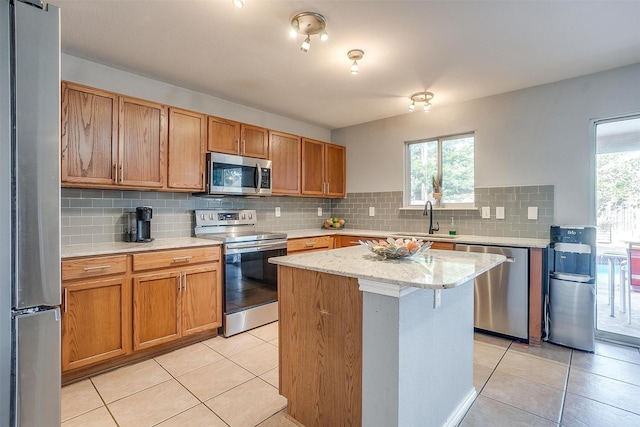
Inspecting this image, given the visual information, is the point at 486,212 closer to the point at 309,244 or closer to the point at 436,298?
the point at 309,244

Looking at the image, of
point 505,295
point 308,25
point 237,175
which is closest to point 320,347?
point 308,25

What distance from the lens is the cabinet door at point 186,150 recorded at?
2883 millimetres

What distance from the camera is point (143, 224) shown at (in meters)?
2.79

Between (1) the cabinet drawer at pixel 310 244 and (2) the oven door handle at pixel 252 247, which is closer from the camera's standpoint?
(2) the oven door handle at pixel 252 247

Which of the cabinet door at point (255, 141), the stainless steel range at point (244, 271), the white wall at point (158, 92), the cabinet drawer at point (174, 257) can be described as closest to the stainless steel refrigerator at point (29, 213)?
the cabinet drawer at point (174, 257)

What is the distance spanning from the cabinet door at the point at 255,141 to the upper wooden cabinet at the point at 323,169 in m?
0.63

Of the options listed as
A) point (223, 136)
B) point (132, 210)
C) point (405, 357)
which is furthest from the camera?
point (223, 136)

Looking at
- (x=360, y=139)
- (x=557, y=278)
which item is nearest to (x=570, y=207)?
(x=557, y=278)

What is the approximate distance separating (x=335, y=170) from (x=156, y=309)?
294cm

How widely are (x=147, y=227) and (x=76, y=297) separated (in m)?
0.82

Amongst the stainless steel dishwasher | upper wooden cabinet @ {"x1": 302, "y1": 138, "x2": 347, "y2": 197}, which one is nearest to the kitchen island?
the stainless steel dishwasher

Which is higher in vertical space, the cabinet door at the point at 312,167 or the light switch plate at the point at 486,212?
the cabinet door at the point at 312,167

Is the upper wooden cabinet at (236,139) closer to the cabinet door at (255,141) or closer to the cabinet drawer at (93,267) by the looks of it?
the cabinet door at (255,141)

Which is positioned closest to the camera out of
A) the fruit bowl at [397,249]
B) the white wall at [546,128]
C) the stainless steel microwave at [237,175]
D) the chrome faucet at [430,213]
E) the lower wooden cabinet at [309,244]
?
the fruit bowl at [397,249]
